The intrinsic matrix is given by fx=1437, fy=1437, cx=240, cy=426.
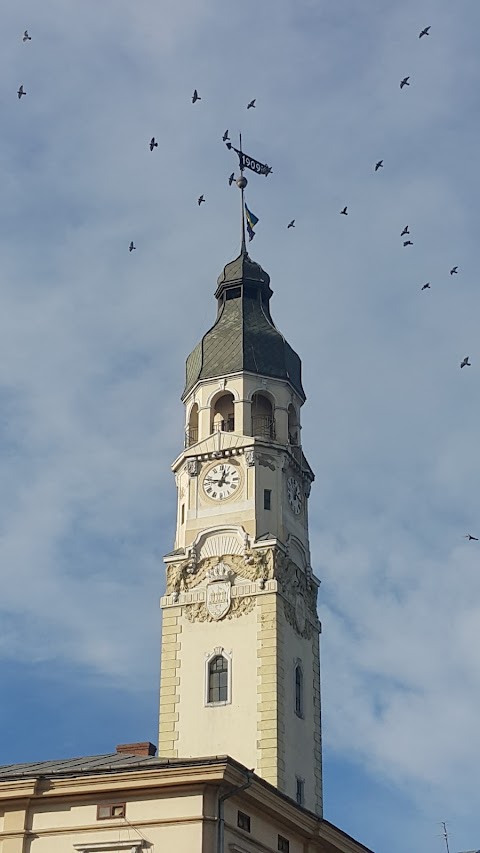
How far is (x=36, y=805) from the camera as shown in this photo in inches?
1522

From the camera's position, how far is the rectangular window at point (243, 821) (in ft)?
126

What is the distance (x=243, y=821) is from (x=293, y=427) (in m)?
36.3

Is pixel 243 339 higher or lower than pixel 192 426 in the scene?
higher

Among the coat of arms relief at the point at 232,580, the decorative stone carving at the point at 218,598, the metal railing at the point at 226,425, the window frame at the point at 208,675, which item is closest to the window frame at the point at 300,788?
the window frame at the point at 208,675

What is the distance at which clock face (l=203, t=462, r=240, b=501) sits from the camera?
69188mm

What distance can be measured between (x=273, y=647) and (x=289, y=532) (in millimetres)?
7095

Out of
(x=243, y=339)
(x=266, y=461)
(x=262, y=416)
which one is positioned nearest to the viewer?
(x=266, y=461)

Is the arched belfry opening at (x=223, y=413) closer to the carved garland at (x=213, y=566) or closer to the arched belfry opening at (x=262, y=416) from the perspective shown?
the arched belfry opening at (x=262, y=416)

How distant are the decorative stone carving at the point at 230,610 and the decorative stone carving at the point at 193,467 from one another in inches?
283

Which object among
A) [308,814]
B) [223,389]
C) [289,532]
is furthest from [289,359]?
[308,814]

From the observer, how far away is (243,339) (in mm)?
74000

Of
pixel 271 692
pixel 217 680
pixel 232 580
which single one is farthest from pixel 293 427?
pixel 271 692

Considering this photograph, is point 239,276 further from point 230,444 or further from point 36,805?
point 36,805

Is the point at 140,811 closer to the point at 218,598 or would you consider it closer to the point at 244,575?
the point at 218,598
